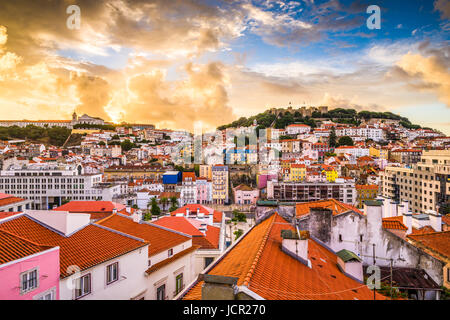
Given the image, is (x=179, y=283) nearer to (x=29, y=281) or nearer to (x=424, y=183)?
(x=29, y=281)

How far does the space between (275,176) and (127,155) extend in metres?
37.9

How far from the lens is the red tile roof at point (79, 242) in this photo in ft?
13.6

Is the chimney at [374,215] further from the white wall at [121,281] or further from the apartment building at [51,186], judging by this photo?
the apartment building at [51,186]

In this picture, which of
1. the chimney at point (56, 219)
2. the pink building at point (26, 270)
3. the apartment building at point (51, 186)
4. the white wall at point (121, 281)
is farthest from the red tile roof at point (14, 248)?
the apartment building at point (51, 186)

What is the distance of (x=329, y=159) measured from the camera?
5194 centimetres

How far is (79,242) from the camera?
4672 millimetres

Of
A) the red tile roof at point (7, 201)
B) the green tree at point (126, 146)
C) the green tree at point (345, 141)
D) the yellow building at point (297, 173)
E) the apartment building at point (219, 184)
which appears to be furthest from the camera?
the green tree at point (126, 146)

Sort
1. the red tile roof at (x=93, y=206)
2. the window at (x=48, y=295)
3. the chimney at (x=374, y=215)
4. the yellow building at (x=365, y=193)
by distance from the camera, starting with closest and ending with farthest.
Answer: the window at (x=48, y=295) < the chimney at (x=374, y=215) < the red tile roof at (x=93, y=206) < the yellow building at (x=365, y=193)

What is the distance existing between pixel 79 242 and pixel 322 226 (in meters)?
4.89

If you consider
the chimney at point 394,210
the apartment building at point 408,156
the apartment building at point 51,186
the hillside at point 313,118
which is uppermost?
the hillside at point 313,118

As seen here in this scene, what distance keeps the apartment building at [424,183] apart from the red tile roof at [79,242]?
2957 centimetres

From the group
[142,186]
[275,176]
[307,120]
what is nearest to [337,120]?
[307,120]
